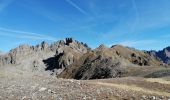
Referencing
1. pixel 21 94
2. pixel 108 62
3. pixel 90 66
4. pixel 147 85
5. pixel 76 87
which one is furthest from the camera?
pixel 90 66

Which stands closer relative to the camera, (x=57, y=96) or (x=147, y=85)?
(x=57, y=96)

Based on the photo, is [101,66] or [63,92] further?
[101,66]

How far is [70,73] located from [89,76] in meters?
36.3

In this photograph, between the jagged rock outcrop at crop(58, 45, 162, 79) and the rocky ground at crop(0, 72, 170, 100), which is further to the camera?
the jagged rock outcrop at crop(58, 45, 162, 79)

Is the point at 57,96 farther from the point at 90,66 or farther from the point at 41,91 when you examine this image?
the point at 90,66

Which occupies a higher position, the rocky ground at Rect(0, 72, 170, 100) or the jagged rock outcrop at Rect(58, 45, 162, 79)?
the jagged rock outcrop at Rect(58, 45, 162, 79)

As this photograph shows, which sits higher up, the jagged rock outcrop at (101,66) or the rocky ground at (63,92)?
the jagged rock outcrop at (101,66)

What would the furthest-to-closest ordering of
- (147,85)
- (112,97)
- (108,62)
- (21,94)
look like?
1. (108,62)
2. (147,85)
3. (21,94)
4. (112,97)

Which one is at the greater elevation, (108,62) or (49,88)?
(108,62)

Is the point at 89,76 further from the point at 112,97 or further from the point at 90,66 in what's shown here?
the point at 112,97

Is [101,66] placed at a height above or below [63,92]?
above

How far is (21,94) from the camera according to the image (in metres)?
27.7

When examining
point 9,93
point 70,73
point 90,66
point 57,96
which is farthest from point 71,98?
point 70,73

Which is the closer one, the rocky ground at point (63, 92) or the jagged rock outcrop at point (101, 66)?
the rocky ground at point (63, 92)
